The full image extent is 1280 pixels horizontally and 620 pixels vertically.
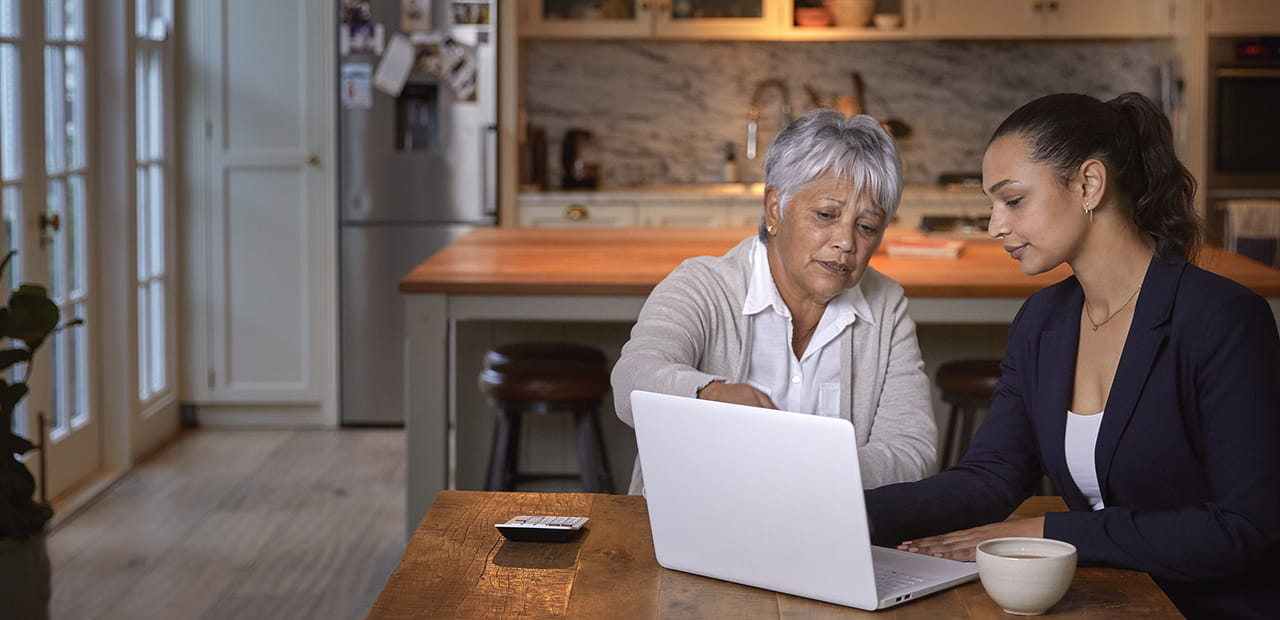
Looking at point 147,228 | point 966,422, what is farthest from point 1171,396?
point 147,228

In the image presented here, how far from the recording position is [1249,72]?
554 cm

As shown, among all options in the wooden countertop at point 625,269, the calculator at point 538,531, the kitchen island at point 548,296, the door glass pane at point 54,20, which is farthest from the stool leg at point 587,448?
the door glass pane at point 54,20

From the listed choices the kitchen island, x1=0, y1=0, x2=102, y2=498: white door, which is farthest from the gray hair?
x1=0, y1=0, x2=102, y2=498: white door

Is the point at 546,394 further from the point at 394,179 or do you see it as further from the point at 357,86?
the point at 357,86

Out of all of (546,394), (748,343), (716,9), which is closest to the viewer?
(748,343)

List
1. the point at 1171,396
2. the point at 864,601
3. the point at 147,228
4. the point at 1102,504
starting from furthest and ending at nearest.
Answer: the point at 147,228
the point at 1102,504
the point at 1171,396
the point at 864,601

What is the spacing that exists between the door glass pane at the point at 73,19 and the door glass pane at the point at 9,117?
45cm

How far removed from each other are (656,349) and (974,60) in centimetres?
449

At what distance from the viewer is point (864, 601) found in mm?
1353

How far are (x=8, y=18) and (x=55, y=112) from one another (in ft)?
1.41

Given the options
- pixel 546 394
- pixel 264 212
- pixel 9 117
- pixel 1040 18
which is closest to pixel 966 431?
pixel 546 394

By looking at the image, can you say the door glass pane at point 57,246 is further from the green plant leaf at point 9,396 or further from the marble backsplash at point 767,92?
the marble backsplash at point 767,92

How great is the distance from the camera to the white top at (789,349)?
2.16m

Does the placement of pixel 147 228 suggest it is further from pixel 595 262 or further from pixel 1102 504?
pixel 1102 504
